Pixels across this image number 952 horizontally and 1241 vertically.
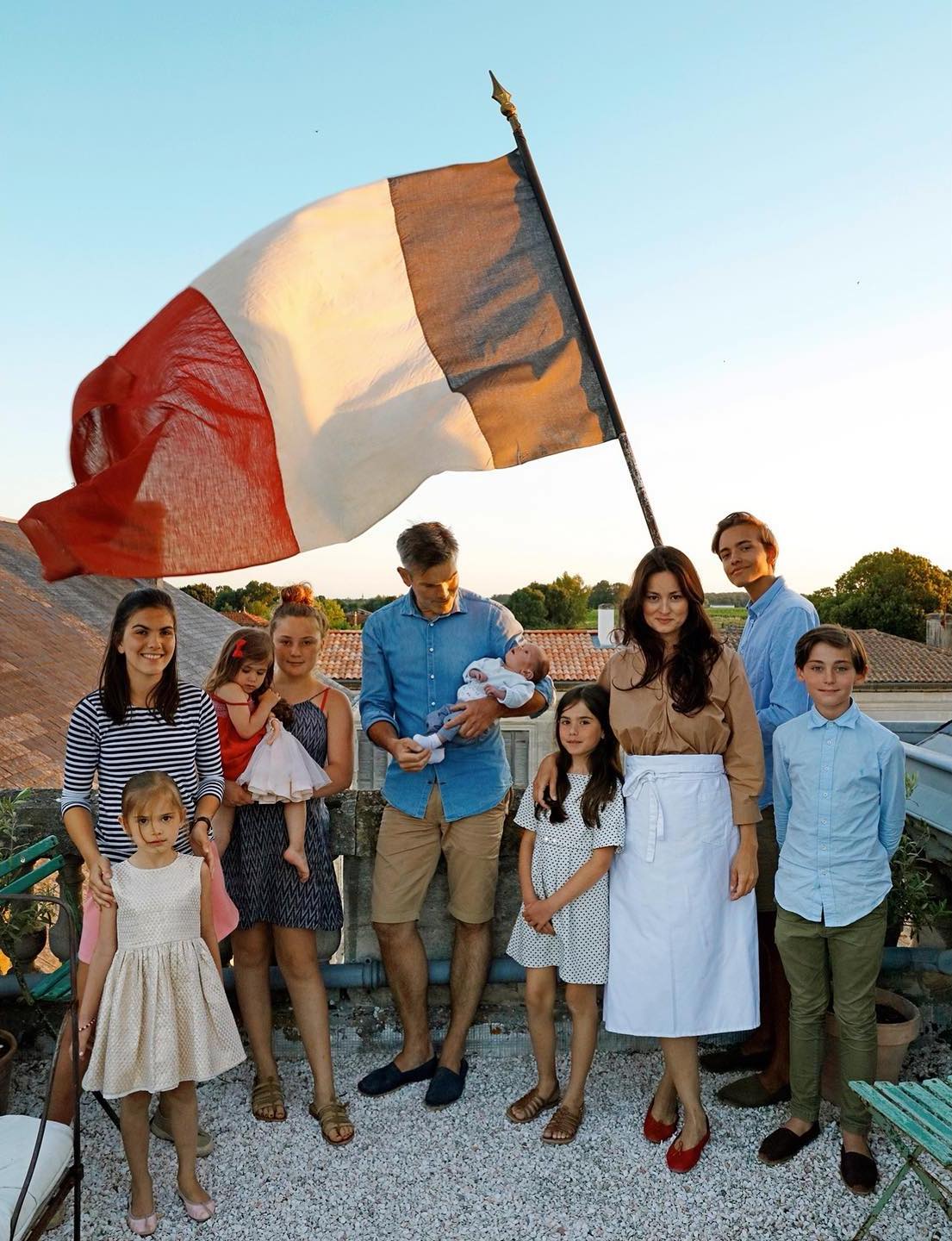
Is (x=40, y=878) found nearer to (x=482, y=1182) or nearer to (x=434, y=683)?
(x=434, y=683)

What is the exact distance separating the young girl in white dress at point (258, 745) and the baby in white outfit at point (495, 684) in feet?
1.46

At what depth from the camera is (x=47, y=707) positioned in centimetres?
1060

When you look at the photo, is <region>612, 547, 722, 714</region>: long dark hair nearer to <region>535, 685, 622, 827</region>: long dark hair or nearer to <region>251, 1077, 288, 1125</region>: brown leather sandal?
<region>535, 685, 622, 827</region>: long dark hair

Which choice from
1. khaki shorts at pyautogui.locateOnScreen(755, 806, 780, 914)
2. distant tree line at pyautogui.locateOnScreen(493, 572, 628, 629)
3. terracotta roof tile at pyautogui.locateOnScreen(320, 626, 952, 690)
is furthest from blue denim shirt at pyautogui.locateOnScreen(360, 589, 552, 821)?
distant tree line at pyautogui.locateOnScreen(493, 572, 628, 629)

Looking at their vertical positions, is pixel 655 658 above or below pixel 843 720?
above

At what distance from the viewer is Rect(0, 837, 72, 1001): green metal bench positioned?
139 inches

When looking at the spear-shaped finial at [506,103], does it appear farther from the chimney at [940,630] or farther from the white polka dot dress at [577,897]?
the chimney at [940,630]

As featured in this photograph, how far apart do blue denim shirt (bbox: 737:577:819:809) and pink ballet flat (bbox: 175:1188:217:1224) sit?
2330 mm

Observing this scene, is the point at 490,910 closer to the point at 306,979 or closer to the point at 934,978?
the point at 306,979

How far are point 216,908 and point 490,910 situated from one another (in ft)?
3.52

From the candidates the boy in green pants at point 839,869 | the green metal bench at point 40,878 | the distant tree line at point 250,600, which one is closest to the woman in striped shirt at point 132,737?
the green metal bench at point 40,878

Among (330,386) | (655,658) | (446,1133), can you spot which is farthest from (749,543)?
(446,1133)

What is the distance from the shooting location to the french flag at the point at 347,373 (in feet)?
11.5

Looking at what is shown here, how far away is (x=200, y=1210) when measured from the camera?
2.94 metres
